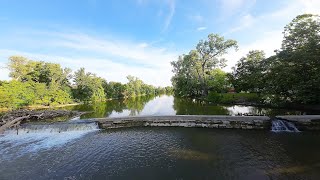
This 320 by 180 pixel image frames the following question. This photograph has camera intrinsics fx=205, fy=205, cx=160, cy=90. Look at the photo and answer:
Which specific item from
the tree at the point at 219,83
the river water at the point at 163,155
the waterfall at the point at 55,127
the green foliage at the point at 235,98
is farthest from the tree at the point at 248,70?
the waterfall at the point at 55,127

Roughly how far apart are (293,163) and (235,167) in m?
2.61

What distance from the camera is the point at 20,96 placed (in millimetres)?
38094

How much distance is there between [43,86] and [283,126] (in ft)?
146

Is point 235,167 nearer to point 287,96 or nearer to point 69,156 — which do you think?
point 69,156

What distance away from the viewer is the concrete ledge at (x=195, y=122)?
16.2 metres

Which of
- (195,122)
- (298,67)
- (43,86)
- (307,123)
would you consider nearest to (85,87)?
(43,86)

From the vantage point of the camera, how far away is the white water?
1282 cm

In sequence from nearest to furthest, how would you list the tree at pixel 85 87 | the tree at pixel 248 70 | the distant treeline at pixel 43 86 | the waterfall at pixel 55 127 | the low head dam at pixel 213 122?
the low head dam at pixel 213 122 < the waterfall at pixel 55 127 < the tree at pixel 248 70 < the distant treeline at pixel 43 86 < the tree at pixel 85 87

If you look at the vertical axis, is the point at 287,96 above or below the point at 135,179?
above

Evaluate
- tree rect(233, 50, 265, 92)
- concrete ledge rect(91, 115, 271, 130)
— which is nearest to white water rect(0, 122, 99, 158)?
concrete ledge rect(91, 115, 271, 130)

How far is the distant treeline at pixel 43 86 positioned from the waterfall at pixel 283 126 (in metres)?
39.0

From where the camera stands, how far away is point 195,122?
17.4m

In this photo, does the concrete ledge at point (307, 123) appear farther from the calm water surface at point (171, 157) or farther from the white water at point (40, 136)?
the white water at point (40, 136)

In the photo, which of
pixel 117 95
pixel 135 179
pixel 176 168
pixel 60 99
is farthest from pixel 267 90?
pixel 117 95
